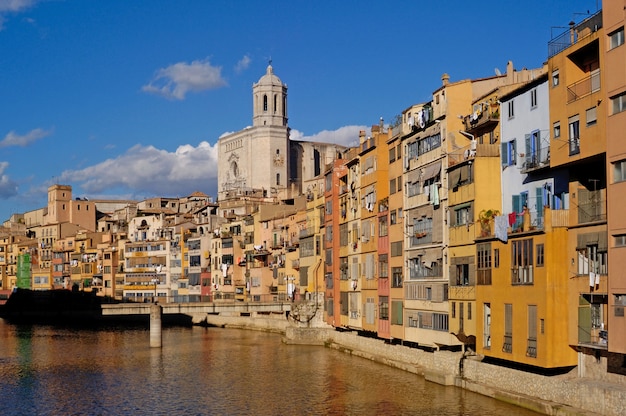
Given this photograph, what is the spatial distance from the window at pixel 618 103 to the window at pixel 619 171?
189 centimetres

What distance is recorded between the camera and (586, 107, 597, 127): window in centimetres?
3584

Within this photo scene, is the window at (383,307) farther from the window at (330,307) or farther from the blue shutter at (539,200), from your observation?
the blue shutter at (539,200)

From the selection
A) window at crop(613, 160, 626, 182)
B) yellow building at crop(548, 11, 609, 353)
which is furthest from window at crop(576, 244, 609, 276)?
window at crop(613, 160, 626, 182)

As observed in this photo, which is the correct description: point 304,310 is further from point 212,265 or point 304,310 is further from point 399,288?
point 212,265

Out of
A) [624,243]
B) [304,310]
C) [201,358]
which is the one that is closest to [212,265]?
[304,310]

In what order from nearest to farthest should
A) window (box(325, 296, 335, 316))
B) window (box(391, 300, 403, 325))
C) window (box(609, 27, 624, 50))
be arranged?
window (box(609, 27, 624, 50)) → window (box(391, 300, 403, 325)) → window (box(325, 296, 335, 316))

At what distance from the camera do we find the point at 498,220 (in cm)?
4238

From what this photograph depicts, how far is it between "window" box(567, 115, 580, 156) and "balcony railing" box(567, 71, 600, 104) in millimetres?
845

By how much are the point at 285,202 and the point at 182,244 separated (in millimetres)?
16775

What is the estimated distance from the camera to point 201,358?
224ft

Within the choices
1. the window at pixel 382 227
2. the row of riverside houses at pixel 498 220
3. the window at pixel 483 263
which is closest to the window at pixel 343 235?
the row of riverside houses at pixel 498 220

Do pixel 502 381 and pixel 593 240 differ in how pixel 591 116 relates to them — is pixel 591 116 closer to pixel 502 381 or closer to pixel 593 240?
pixel 593 240

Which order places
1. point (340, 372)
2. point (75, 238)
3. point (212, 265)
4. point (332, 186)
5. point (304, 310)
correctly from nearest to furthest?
point (340, 372) → point (332, 186) → point (304, 310) → point (212, 265) → point (75, 238)

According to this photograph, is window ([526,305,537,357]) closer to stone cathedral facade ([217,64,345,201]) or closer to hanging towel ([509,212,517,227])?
hanging towel ([509,212,517,227])
